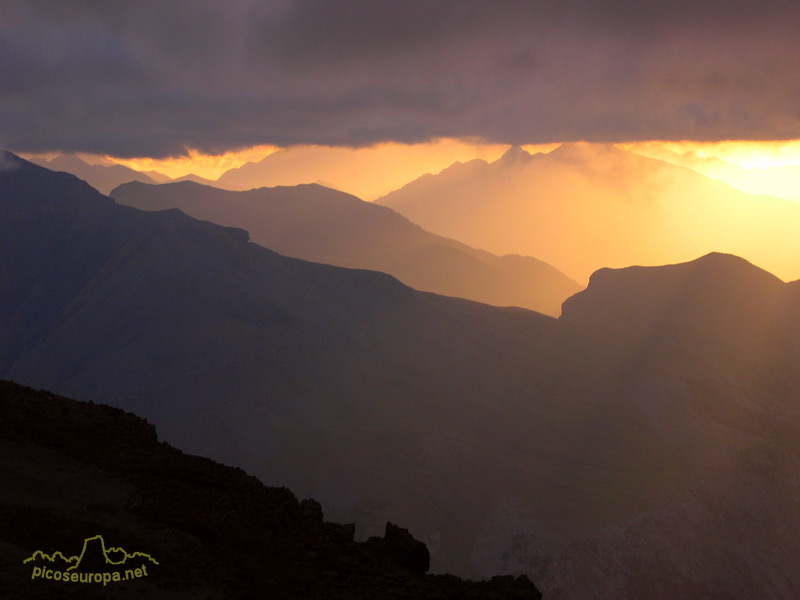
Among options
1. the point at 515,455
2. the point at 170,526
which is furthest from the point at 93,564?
the point at 515,455

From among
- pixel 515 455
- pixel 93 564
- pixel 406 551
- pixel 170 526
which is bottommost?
pixel 515 455

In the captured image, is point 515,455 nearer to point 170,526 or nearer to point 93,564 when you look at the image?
point 170,526

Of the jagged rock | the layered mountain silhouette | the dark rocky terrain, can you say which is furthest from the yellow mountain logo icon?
the layered mountain silhouette

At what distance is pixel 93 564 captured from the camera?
2497cm

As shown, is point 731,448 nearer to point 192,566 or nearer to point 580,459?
point 580,459

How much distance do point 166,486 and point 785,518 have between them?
16158cm

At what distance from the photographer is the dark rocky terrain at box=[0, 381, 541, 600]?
25.6 m

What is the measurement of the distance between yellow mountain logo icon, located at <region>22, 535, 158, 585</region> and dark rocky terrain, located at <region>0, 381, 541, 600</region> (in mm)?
361

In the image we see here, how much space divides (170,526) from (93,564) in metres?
4.20

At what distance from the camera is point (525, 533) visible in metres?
130

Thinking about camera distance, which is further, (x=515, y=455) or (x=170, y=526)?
(x=515, y=455)

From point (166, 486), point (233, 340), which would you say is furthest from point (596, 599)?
point (233, 340)

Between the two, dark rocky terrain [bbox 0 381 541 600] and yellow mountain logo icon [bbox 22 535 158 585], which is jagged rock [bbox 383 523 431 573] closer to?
dark rocky terrain [bbox 0 381 541 600]

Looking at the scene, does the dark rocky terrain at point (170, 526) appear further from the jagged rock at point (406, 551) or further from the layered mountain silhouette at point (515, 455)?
the layered mountain silhouette at point (515, 455)
